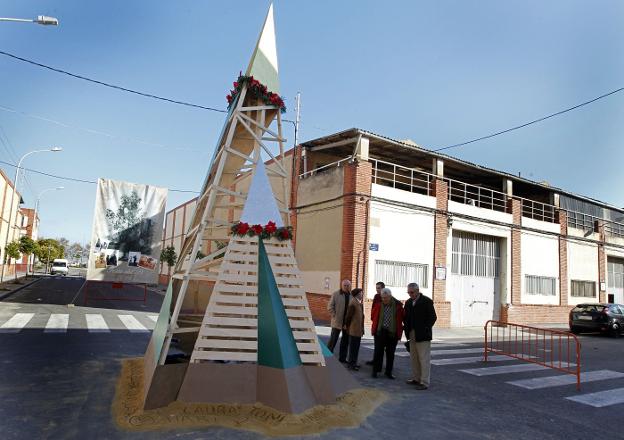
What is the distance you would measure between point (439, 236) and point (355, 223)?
4.53 m

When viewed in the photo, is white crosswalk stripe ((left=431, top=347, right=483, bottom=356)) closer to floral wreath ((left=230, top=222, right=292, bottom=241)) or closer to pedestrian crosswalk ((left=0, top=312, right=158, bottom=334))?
floral wreath ((left=230, top=222, right=292, bottom=241))

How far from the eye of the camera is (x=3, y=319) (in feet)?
40.8

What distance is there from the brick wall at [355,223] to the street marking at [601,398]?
8.90m

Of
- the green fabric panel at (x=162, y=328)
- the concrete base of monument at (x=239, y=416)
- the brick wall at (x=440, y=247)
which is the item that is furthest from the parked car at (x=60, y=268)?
the concrete base of monument at (x=239, y=416)

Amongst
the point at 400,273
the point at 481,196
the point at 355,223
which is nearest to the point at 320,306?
the point at 400,273

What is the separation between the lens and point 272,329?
18.1 feet

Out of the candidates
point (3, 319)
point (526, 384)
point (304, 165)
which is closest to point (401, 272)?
point (304, 165)

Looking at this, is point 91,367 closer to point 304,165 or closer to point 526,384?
point 526,384

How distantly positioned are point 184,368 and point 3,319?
1029 centimetres

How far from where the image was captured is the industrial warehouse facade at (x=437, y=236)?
16.7 metres

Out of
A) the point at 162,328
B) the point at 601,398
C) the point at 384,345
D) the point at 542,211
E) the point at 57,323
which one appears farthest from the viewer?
the point at 542,211

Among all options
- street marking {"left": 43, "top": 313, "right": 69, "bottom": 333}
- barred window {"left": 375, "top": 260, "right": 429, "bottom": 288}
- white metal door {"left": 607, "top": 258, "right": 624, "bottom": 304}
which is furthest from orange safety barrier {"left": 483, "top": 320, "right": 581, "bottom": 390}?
white metal door {"left": 607, "top": 258, "right": 624, "bottom": 304}

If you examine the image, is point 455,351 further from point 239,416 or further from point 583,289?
point 583,289

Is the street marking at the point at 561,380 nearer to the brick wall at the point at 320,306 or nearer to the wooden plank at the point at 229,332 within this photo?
the wooden plank at the point at 229,332
